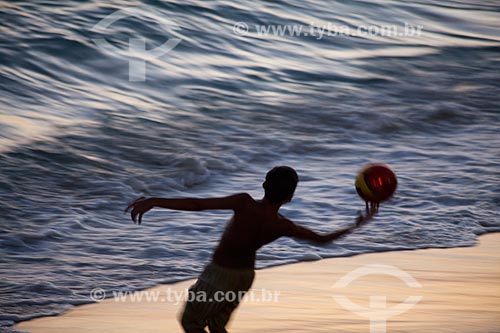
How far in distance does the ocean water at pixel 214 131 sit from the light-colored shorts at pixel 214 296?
1522 millimetres

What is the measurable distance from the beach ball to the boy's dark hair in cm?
54

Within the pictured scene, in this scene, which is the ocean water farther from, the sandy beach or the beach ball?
the beach ball

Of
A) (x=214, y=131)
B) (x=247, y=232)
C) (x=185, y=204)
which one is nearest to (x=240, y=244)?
(x=247, y=232)

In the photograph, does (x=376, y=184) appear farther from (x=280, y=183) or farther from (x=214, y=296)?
(x=214, y=296)

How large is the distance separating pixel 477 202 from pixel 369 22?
36.7 ft

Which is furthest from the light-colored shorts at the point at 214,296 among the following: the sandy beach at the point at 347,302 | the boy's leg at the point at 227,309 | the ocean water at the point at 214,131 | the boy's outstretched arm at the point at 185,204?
the ocean water at the point at 214,131

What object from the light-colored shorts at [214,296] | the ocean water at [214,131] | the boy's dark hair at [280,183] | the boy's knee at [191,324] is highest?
the ocean water at [214,131]

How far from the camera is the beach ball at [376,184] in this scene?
501 cm

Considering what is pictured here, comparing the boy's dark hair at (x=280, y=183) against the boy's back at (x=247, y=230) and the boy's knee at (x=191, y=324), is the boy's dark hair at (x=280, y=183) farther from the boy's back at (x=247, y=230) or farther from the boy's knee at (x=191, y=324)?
the boy's knee at (x=191, y=324)

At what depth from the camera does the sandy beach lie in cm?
564

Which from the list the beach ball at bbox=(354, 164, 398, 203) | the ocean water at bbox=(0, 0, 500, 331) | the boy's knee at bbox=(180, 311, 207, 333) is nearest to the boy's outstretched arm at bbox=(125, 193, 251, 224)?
the boy's knee at bbox=(180, 311, 207, 333)

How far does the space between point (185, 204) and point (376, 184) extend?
1043mm

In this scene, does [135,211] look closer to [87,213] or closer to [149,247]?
[149,247]

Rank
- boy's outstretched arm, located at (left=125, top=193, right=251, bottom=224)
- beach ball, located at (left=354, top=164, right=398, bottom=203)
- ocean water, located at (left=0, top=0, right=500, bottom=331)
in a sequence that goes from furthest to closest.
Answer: ocean water, located at (left=0, top=0, right=500, bottom=331) → beach ball, located at (left=354, top=164, right=398, bottom=203) → boy's outstretched arm, located at (left=125, top=193, right=251, bottom=224)
